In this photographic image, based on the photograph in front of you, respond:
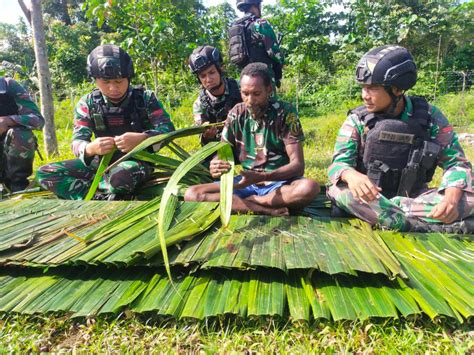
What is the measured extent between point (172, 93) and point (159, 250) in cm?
931

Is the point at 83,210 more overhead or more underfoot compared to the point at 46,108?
more underfoot

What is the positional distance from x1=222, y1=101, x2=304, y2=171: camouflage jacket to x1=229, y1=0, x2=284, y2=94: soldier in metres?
1.03

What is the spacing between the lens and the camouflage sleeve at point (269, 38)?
3.70 m

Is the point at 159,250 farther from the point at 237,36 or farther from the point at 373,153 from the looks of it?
the point at 237,36

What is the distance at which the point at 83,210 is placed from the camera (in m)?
2.50

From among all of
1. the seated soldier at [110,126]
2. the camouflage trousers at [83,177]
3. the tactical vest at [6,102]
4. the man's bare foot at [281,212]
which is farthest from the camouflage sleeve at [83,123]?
the man's bare foot at [281,212]

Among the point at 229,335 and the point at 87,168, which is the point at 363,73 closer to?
the point at 229,335

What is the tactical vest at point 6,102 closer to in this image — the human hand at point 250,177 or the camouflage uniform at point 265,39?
the camouflage uniform at point 265,39

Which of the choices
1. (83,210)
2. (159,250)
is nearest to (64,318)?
(159,250)

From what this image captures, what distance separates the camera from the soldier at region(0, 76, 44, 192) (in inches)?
144

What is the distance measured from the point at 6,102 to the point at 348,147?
3.52 metres

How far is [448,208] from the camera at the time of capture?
85.4 inches

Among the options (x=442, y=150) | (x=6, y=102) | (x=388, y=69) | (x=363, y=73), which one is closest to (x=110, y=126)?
(x=6, y=102)

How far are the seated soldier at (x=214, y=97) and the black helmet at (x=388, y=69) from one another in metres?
1.62
